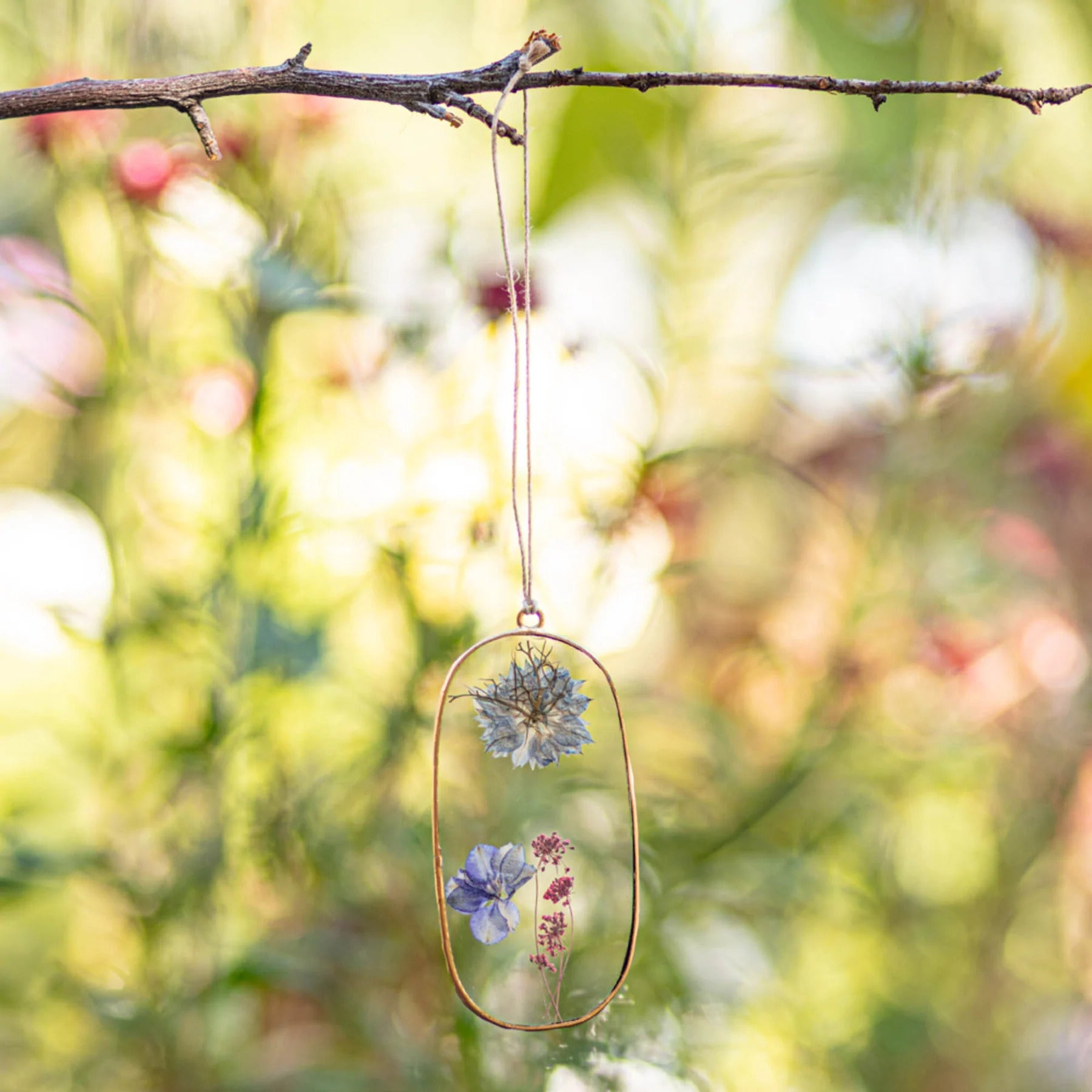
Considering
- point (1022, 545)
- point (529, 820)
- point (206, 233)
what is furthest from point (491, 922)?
point (1022, 545)

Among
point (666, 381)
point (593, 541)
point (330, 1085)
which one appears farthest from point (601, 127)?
point (330, 1085)

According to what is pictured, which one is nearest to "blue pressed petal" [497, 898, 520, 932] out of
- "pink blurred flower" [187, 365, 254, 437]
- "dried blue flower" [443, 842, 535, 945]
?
"dried blue flower" [443, 842, 535, 945]

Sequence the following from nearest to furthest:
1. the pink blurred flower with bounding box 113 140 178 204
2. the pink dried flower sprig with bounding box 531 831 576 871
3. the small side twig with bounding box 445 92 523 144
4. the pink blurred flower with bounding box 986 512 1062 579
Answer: the small side twig with bounding box 445 92 523 144 → the pink dried flower sprig with bounding box 531 831 576 871 → the pink blurred flower with bounding box 113 140 178 204 → the pink blurred flower with bounding box 986 512 1062 579

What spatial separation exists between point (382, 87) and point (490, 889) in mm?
314

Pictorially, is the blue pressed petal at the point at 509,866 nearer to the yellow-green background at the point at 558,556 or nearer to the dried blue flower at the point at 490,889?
the dried blue flower at the point at 490,889

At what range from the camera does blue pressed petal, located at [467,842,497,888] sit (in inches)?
14.5

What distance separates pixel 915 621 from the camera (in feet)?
2.54

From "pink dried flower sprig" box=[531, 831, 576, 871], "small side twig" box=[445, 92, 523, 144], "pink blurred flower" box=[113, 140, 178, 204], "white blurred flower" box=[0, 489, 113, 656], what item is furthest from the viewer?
"white blurred flower" box=[0, 489, 113, 656]

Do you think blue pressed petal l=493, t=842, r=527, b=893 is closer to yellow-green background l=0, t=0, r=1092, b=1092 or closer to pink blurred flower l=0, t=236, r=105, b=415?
yellow-green background l=0, t=0, r=1092, b=1092

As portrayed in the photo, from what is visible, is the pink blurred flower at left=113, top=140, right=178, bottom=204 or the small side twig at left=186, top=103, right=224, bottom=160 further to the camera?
the pink blurred flower at left=113, top=140, right=178, bottom=204

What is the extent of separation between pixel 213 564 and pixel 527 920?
329 mm

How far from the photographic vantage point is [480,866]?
0.37m

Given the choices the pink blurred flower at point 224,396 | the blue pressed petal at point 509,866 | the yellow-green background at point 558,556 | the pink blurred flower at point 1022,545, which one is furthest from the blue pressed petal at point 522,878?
the pink blurred flower at point 1022,545

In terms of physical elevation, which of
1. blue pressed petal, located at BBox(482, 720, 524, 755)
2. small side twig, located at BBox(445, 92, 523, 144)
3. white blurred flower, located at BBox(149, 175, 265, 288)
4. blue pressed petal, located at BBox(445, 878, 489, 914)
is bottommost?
blue pressed petal, located at BBox(445, 878, 489, 914)
